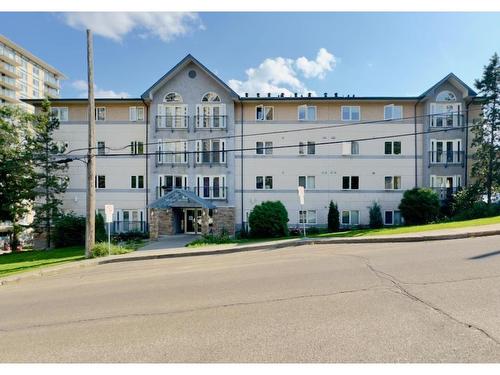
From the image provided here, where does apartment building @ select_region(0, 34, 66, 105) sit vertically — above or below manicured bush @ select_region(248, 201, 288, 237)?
above

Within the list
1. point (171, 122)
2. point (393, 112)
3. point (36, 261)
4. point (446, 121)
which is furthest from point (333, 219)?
point (36, 261)

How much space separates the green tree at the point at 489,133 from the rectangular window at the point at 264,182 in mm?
16103

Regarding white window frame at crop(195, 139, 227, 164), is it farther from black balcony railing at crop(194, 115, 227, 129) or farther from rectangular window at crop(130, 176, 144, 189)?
rectangular window at crop(130, 176, 144, 189)

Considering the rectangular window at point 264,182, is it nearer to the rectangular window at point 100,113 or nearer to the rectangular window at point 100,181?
the rectangular window at point 100,181

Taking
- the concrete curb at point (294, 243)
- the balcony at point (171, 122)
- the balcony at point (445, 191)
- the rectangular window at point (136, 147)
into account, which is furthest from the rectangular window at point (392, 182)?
the rectangular window at point (136, 147)

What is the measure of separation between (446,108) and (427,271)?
23.2m

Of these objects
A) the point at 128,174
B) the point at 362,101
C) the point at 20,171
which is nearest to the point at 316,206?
the point at 362,101

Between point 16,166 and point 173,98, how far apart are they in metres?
13.2

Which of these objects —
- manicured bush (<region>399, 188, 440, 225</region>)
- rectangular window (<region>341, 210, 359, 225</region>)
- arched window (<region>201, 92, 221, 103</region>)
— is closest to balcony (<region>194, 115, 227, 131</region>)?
arched window (<region>201, 92, 221, 103</region>)

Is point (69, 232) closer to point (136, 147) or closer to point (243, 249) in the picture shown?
point (136, 147)

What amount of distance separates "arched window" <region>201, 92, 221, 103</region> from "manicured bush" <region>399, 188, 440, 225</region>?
17.6 meters

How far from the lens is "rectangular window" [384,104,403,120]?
973 inches

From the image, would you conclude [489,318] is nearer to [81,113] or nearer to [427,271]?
[427,271]

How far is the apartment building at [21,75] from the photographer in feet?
203
